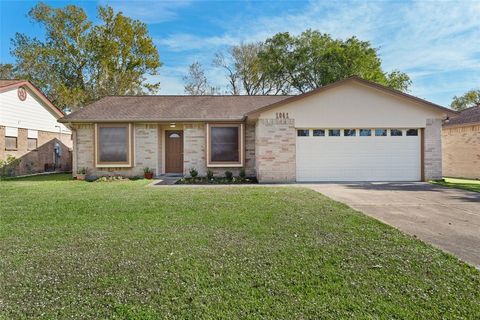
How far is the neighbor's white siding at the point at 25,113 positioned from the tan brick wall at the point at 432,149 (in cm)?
2107

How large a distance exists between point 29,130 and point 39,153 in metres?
1.57

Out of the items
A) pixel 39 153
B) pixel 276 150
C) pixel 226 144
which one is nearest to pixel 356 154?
pixel 276 150

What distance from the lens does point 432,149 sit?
12.5 meters

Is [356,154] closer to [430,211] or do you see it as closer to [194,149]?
[430,211]

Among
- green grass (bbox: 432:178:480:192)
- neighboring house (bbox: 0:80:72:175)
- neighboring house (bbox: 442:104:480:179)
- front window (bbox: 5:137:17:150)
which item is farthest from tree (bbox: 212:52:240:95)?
green grass (bbox: 432:178:480:192)

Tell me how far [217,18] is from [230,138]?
5736 millimetres

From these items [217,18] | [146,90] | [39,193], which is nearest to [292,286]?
[39,193]

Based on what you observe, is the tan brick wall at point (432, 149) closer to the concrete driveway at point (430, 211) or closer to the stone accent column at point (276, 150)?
the concrete driveway at point (430, 211)

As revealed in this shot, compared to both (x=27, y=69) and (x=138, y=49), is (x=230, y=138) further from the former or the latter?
(x=27, y=69)

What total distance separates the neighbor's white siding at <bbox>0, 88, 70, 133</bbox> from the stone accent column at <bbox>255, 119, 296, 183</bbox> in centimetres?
1402

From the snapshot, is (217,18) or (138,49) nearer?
(217,18)

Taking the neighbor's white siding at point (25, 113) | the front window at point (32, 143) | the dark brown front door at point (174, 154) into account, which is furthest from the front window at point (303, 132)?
the front window at point (32, 143)

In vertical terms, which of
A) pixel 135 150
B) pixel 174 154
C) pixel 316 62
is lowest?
pixel 174 154

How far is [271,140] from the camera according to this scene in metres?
12.4
